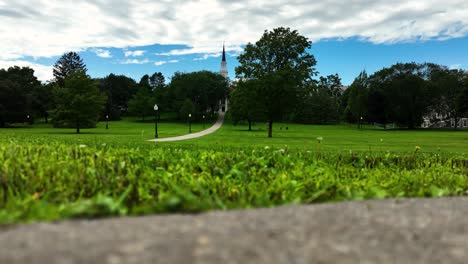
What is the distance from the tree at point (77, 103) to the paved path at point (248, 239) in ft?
144

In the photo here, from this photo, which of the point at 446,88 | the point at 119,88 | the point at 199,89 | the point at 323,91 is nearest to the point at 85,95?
the point at 199,89

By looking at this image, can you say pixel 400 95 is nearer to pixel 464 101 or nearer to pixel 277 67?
pixel 464 101

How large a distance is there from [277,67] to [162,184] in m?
30.5

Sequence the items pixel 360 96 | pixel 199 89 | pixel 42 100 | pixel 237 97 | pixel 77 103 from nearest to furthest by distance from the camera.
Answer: pixel 237 97 < pixel 77 103 < pixel 42 100 < pixel 360 96 < pixel 199 89

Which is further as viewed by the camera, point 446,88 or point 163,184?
point 446,88

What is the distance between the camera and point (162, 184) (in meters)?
4.50

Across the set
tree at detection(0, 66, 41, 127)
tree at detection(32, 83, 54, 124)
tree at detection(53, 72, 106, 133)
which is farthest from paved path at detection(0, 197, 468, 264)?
tree at detection(32, 83, 54, 124)

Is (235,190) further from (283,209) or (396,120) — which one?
(396,120)

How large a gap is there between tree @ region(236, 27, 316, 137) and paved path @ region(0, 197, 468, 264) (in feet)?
94.1

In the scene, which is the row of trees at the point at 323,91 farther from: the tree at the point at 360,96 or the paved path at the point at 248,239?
the paved path at the point at 248,239

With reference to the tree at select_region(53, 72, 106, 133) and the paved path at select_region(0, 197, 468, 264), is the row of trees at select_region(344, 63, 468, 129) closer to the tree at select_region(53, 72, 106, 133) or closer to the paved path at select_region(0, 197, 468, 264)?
the tree at select_region(53, 72, 106, 133)

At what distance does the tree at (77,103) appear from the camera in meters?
42.9

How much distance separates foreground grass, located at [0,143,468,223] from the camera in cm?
308

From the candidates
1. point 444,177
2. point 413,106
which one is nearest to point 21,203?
point 444,177
